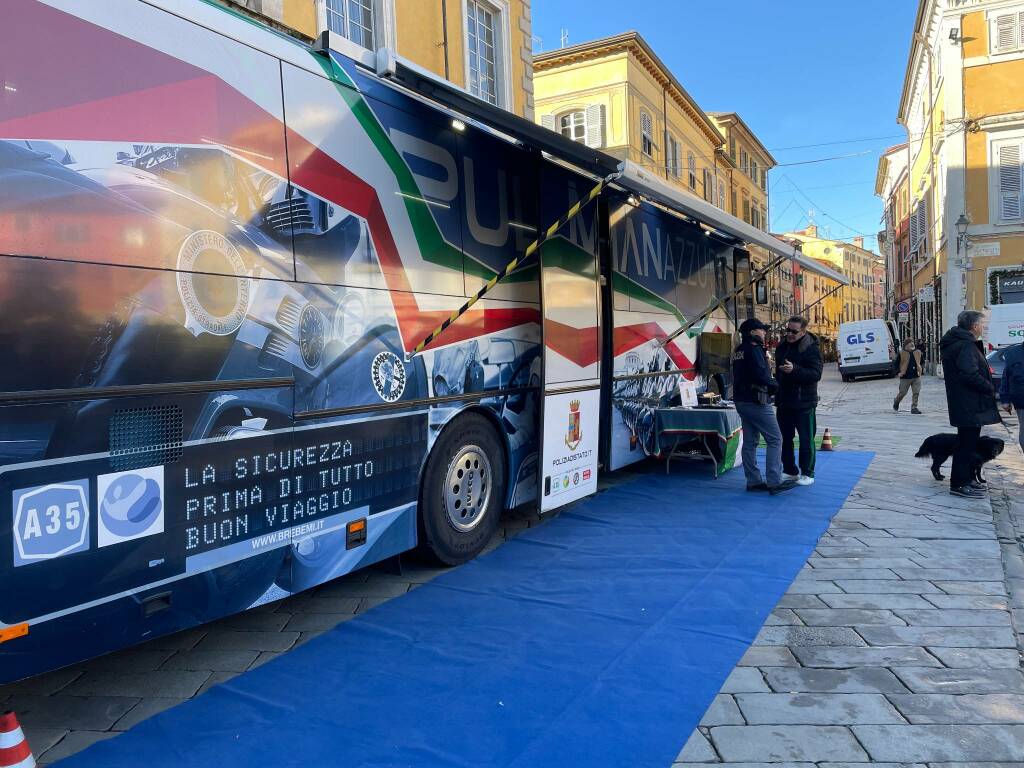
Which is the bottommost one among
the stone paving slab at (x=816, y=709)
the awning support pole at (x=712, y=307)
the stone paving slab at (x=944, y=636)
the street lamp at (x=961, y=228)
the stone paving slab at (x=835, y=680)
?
the stone paving slab at (x=816, y=709)

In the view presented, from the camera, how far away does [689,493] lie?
745 cm

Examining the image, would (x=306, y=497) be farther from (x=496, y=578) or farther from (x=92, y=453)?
(x=496, y=578)

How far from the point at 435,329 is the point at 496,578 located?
5.64ft

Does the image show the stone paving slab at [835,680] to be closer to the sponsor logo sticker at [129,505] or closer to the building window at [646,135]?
the sponsor logo sticker at [129,505]

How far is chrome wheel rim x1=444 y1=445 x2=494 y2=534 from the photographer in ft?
16.3

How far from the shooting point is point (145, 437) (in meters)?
3.02

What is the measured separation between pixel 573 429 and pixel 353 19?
271 inches

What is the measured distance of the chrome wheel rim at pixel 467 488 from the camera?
16.3 ft

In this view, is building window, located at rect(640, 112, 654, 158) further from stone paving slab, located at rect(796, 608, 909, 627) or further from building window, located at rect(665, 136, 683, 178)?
stone paving slab, located at rect(796, 608, 909, 627)

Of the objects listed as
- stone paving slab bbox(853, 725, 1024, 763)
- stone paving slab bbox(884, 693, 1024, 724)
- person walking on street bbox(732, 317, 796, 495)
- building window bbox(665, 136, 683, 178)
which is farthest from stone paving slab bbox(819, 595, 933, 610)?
building window bbox(665, 136, 683, 178)

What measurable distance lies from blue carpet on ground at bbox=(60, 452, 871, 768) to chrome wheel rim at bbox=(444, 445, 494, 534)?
0.34 m

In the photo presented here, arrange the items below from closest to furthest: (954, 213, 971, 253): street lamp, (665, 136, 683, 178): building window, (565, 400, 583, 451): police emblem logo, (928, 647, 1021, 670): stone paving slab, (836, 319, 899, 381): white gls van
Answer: (928, 647, 1021, 670): stone paving slab → (565, 400, 583, 451): police emblem logo → (954, 213, 971, 253): street lamp → (836, 319, 899, 381): white gls van → (665, 136, 683, 178): building window

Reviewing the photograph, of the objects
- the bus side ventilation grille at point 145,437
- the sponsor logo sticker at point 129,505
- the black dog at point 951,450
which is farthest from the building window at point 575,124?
the sponsor logo sticker at point 129,505

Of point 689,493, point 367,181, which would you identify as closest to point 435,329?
point 367,181
